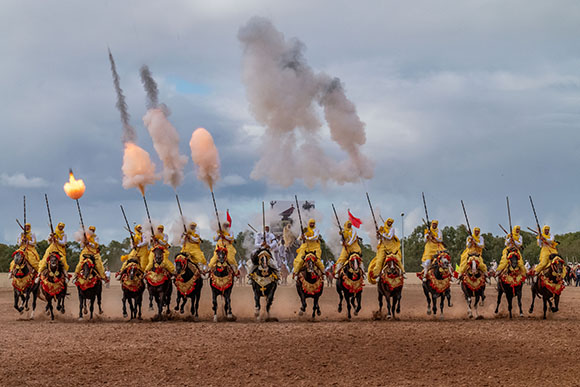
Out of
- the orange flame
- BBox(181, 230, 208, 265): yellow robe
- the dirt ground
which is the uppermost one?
the orange flame

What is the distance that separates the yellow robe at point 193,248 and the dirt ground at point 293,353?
8.09ft

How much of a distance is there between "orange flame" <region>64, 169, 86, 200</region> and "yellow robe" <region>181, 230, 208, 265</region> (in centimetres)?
482

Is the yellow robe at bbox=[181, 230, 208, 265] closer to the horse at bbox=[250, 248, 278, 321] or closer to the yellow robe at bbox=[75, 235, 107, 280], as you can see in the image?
the horse at bbox=[250, 248, 278, 321]

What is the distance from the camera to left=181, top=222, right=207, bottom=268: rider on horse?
24722mm

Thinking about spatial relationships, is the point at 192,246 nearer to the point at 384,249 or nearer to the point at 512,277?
the point at 384,249

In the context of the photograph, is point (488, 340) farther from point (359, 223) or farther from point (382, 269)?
point (359, 223)

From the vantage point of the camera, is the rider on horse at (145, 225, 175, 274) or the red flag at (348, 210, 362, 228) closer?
the rider on horse at (145, 225, 175, 274)

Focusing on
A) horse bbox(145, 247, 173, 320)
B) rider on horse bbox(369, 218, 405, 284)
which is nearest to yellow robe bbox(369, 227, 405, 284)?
rider on horse bbox(369, 218, 405, 284)

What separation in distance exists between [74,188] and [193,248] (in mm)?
5545

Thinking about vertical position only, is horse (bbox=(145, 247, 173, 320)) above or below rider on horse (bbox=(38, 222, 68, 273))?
below

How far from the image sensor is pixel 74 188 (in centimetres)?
2706

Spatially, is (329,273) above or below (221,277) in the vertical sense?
above

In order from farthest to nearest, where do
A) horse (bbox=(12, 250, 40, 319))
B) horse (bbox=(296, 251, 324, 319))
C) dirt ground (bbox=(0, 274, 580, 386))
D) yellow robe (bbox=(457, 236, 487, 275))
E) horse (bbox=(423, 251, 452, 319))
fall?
horse (bbox=(12, 250, 40, 319))
yellow robe (bbox=(457, 236, 487, 275))
horse (bbox=(423, 251, 452, 319))
horse (bbox=(296, 251, 324, 319))
dirt ground (bbox=(0, 274, 580, 386))

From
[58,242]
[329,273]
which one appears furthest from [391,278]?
[329,273]
